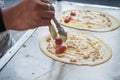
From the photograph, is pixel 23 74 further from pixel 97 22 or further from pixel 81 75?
pixel 97 22

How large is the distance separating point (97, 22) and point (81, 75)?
49 centimetres

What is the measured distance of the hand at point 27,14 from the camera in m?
0.75

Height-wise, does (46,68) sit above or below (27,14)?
below

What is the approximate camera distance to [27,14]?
0.77 metres

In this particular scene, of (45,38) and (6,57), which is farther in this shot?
(45,38)

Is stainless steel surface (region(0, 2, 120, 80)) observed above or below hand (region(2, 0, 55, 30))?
below

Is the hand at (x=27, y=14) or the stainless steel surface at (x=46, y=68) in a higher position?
the hand at (x=27, y=14)

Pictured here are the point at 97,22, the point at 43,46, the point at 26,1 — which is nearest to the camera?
the point at 26,1

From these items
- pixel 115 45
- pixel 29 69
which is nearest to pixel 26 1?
pixel 29 69

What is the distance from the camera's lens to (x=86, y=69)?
886mm

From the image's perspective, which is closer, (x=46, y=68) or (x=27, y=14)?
(x=27, y=14)

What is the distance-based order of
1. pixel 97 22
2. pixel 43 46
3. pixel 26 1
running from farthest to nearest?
pixel 97 22, pixel 43 46, pixel 26 1

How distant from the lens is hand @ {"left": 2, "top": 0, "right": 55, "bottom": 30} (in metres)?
0.75

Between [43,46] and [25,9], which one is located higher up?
[25,9]
